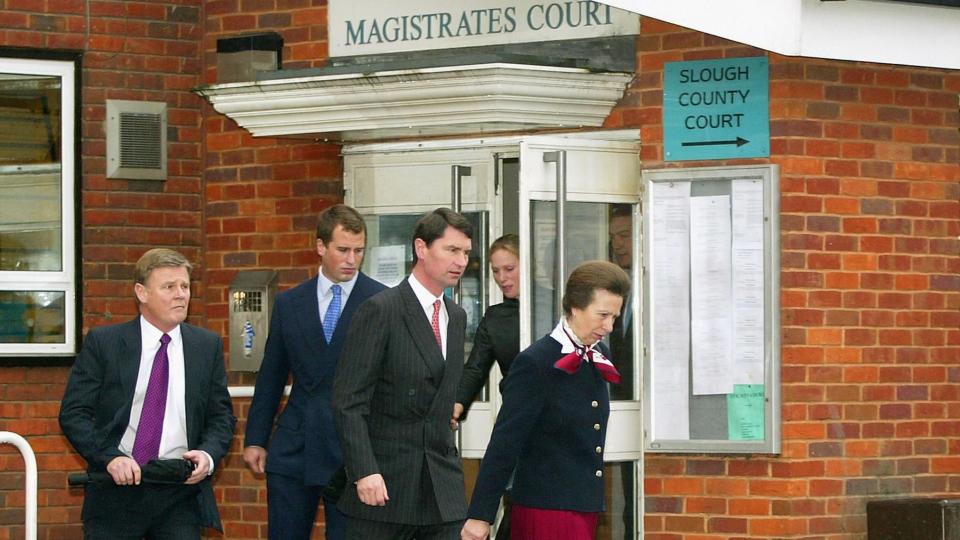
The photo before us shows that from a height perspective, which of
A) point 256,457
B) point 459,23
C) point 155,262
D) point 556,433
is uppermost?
point 459,23

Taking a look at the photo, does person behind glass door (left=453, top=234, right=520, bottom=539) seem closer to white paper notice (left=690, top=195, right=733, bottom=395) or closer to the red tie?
white paper notice (left=690, top=195, right=733, bottom=395)

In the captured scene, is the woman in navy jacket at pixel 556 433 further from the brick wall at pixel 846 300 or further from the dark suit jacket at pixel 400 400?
the brick wall at pixel 846 300

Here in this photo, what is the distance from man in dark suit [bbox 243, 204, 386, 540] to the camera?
7.67 meters

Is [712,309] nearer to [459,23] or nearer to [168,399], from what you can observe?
[459,23]

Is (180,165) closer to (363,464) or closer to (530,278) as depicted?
(530,278)

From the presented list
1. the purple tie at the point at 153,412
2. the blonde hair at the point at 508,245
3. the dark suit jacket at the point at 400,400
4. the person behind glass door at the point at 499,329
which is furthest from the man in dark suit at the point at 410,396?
the blonde hair at the point at 508,245

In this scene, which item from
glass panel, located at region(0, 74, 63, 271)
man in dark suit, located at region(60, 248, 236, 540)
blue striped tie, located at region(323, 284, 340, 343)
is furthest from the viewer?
glass panel, located at region(0, 74, 63, 271)

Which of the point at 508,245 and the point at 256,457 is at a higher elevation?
the point at 508,245

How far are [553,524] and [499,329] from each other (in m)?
2.56

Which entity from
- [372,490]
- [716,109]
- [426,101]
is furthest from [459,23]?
[372,490]

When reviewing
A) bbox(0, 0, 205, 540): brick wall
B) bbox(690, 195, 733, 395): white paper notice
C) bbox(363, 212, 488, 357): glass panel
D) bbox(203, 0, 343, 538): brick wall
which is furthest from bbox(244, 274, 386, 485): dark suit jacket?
bbox(0, 0, 205, 540): brick wall

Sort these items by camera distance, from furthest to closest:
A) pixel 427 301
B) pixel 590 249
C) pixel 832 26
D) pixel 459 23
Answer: pixel 459 23 < pixel 590 249 < pixel 832 26 < pixel 427 301

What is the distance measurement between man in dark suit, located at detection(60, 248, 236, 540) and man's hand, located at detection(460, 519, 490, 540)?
1.19 meters

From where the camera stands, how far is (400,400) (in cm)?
661
